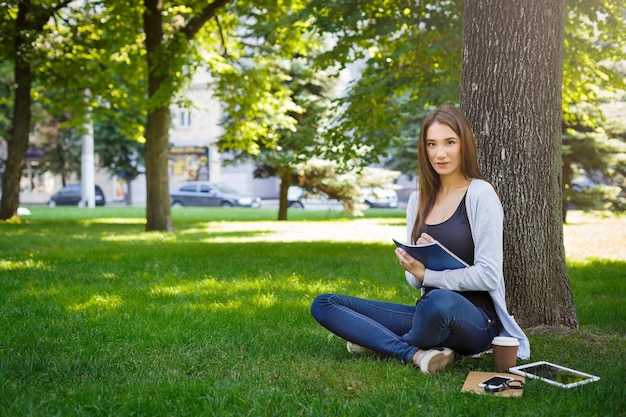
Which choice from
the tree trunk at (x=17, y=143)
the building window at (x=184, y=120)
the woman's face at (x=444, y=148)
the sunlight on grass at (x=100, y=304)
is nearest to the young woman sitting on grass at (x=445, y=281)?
the woman's face at (x=444, y=148)

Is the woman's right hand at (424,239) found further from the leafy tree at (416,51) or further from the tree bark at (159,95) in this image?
the tree bark at (159,95)

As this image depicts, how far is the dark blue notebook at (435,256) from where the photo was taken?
428 cm

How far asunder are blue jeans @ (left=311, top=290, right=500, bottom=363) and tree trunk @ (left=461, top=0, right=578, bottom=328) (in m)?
1.14

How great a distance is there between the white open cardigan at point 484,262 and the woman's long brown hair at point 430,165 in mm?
171

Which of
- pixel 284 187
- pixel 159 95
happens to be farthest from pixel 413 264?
pixel 284 187

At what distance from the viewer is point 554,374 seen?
4.16 m

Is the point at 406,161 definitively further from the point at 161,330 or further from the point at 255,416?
the point at 255,416

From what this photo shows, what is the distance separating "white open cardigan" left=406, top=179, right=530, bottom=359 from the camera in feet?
14.0

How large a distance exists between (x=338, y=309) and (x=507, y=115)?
80.8 inches

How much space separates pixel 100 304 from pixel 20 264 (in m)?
3.65

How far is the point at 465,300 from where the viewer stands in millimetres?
4266

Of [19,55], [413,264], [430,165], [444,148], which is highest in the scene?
[19,55]

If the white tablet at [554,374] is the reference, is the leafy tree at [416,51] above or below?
above

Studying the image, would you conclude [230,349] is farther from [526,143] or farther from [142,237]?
[142,237]
